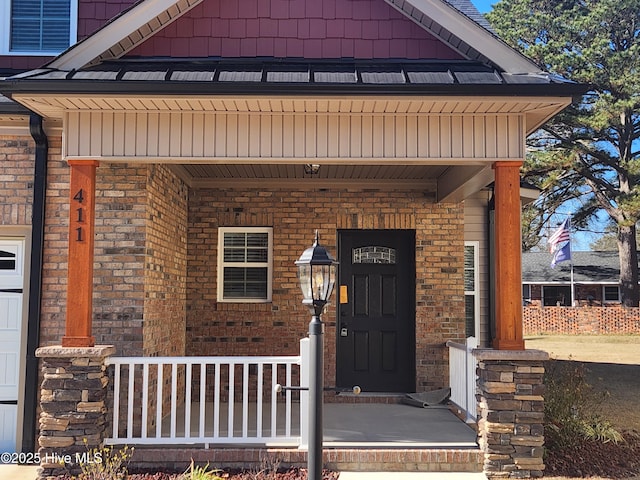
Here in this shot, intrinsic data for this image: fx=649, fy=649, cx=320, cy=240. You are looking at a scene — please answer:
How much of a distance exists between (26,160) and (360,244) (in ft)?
14.9

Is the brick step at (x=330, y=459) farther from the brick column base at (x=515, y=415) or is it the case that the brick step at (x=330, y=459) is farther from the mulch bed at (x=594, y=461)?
the mulch bed at (x=594, y=461)

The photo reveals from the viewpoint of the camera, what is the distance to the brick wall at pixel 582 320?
92.9 ft

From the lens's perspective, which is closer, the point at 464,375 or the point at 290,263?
the point at 464,375

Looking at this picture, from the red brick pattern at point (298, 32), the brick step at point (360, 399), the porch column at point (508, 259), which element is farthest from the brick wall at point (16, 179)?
the porch column at point (508, 259)

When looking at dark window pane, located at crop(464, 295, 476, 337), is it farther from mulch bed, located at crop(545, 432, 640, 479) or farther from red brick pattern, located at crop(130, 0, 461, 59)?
red brick pattern, located at crop(130, 0, 461, 59)

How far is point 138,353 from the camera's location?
21.8 ft

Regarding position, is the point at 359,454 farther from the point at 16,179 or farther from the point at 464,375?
the point at 16,179

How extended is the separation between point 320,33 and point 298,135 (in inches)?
65.3

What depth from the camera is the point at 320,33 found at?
705 centimetres

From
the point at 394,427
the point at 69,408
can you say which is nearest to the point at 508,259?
the point at 394,427

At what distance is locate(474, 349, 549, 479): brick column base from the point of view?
583 cm

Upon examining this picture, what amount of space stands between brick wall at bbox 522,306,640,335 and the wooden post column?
25.9 meters

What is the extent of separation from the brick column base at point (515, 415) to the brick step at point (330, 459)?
0.81 ft

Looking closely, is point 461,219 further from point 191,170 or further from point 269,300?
point 191,170
